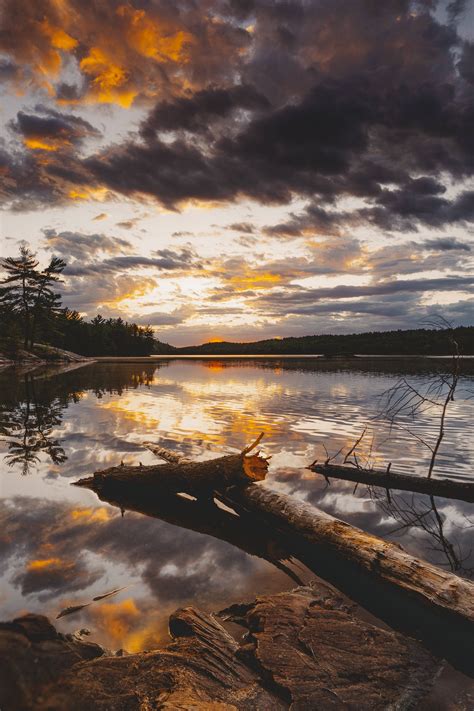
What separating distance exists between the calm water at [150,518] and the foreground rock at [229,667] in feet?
1.60

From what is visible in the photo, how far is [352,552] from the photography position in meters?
5.88

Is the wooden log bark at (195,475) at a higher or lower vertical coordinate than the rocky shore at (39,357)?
lower

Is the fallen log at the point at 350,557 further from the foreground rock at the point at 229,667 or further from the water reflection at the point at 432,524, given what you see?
the water reflection at the point at 432,524

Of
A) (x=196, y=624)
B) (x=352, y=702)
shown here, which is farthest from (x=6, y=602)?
(x=352, y=702)

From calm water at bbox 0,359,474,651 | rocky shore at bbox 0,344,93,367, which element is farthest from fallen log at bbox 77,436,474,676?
rocky shore at bbox 0,344,93,367

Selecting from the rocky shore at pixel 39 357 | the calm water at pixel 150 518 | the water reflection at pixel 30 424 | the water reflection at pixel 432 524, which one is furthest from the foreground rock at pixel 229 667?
the rocky shore at pixel 39 357

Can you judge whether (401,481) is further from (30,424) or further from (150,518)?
(30,424)

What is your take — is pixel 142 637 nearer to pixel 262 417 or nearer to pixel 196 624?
pixel 196 624

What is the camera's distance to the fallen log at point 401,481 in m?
9.09

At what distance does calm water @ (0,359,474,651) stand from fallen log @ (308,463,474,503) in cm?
28

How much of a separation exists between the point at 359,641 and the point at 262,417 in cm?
1556

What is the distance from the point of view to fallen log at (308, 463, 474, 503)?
9.09 meters

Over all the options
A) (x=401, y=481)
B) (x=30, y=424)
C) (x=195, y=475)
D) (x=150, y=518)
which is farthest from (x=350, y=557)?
(x=30, y=424)

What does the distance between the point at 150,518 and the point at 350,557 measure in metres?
4.06
